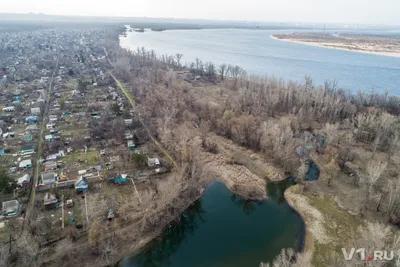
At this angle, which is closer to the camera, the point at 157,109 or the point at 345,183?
the point at 345,183

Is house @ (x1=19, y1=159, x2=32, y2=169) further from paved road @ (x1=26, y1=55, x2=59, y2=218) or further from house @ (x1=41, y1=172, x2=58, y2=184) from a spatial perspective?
house @ (x1=41, y1=172, x2=58, y2=184)

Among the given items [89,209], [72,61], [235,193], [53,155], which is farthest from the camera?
[72,61]

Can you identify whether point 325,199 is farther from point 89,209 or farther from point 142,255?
point 89,209

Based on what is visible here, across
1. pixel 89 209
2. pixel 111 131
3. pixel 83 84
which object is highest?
pixel 83 84

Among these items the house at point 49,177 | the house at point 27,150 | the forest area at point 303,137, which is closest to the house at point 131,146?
the forest area at point 303,137

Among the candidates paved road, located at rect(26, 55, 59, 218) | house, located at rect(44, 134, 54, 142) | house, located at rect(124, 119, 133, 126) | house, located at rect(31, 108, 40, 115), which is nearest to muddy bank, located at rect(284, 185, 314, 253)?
paved road, located at rect(26, 55, 59, 218)

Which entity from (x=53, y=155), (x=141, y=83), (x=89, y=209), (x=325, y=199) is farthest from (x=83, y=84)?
(x=325, y=199)
